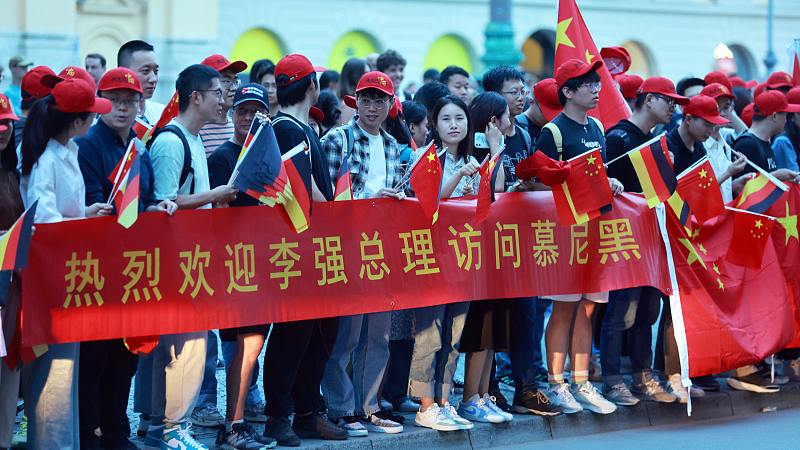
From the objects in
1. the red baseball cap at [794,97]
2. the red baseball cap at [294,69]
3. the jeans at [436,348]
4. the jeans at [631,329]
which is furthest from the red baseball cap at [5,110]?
the red baseball cap at [794,97]

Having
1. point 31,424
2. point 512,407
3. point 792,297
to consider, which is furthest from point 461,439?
point 792,297

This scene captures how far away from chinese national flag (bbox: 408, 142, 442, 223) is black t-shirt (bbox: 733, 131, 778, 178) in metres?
3.25

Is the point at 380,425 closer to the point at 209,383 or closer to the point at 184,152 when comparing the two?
the point at 209,383

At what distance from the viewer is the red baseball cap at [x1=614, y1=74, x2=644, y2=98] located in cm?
1002

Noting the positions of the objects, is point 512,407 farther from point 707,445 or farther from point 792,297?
point 792,297

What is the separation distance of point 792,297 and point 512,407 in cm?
261

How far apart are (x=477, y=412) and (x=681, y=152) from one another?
265 cm

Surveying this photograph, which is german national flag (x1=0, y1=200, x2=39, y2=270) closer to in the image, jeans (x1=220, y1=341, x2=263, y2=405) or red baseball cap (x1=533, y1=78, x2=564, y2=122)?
jeans (x1=220, y1=341, x2=263, y2=405)

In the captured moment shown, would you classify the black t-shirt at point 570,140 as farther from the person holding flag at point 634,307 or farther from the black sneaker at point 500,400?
the black sneaker at point 500,400

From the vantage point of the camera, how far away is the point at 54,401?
17.4 feet

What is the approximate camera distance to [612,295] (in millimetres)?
7512

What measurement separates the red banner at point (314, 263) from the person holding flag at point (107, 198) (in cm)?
28

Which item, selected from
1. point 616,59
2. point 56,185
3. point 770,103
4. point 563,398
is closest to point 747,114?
point 770,103

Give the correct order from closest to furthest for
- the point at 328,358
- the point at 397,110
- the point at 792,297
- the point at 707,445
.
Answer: the point at 328,358, the point at 707,445, the point at 397,110, the point at 792,297
